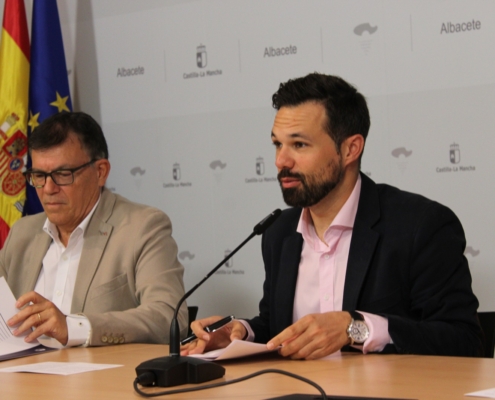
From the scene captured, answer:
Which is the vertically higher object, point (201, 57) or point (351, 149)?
point (201, 57)

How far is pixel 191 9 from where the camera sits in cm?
439

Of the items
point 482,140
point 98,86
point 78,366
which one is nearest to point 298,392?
point 78,366

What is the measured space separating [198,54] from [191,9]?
0.27 meters

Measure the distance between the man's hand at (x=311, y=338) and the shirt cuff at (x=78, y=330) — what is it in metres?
0.81

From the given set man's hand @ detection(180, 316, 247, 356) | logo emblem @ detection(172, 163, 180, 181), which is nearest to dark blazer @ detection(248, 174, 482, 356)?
man's hand @ detection(180, 316, 247, 356)

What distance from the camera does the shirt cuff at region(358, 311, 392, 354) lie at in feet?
6.84

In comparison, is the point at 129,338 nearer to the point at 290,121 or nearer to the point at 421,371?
the point at 290,121

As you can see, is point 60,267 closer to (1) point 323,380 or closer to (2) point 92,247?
(2) point 92,247

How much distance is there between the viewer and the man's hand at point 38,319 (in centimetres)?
243

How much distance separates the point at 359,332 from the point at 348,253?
1.55 ft

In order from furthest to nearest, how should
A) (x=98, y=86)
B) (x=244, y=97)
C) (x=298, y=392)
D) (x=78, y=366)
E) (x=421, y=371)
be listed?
(x=98, y=86) < (x=244, y=97) < (x=78, y=366) < (x=421, y=371) < (x=298, y=392)

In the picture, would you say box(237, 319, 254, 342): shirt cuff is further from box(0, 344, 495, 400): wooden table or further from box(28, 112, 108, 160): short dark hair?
box(28, 112, 108, 160): short dark hair

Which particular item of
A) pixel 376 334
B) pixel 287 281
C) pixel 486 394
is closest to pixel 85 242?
pixel 287 281

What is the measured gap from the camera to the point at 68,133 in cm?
320
